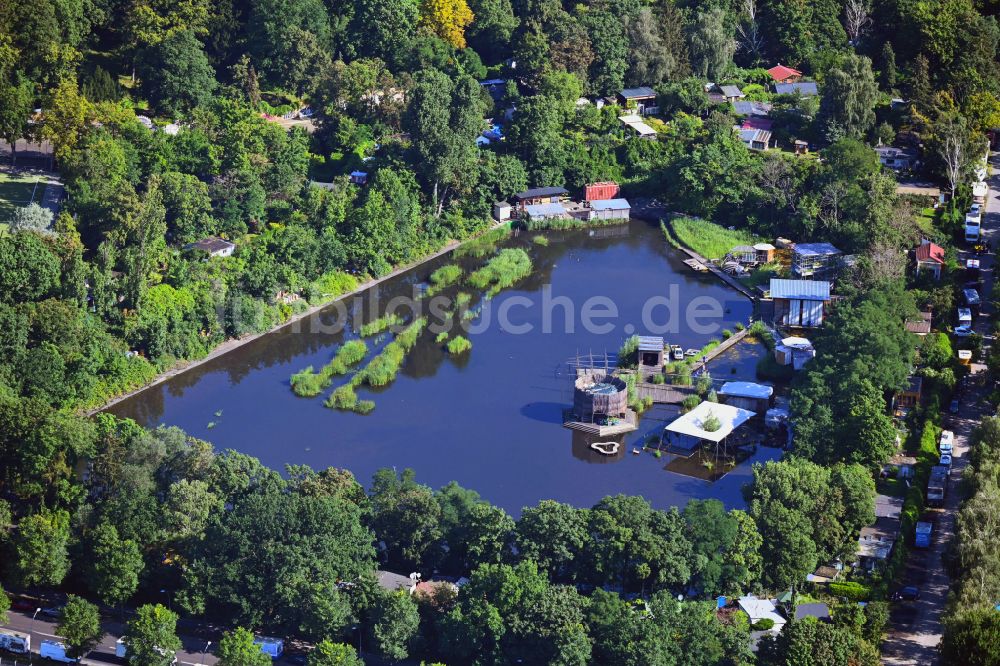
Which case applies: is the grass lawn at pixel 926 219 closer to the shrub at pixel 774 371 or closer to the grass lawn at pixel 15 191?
the shrub at pixel 774 371

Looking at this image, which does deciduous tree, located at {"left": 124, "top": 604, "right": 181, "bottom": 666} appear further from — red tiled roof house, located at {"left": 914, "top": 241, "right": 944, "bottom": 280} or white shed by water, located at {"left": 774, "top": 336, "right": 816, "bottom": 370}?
red tiled roof house, located at {"left": 914, "top": 241, "right": 944, "bottom": 280}

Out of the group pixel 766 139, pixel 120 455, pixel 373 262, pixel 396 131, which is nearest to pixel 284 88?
pixel 396 131

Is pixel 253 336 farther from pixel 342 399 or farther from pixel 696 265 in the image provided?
pixel 696 265

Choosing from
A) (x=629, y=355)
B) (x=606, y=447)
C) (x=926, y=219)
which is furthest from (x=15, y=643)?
(x=926, y=219)

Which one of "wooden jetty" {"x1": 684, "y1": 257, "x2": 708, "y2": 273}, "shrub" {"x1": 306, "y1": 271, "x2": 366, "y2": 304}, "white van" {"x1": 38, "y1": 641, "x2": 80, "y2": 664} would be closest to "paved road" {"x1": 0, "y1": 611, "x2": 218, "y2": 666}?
"white van" {"x1": 38, "y1": 641, "x2": 80, "y2": 664}

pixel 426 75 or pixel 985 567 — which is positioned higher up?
pixel 426 75

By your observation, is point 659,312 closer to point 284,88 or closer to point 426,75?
point 426,75

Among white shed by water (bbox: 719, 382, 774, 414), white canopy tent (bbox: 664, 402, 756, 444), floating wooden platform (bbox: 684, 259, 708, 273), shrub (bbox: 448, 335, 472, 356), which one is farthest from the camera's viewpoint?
floating wooden platform (bbox: 684, 259, 708, 273)
